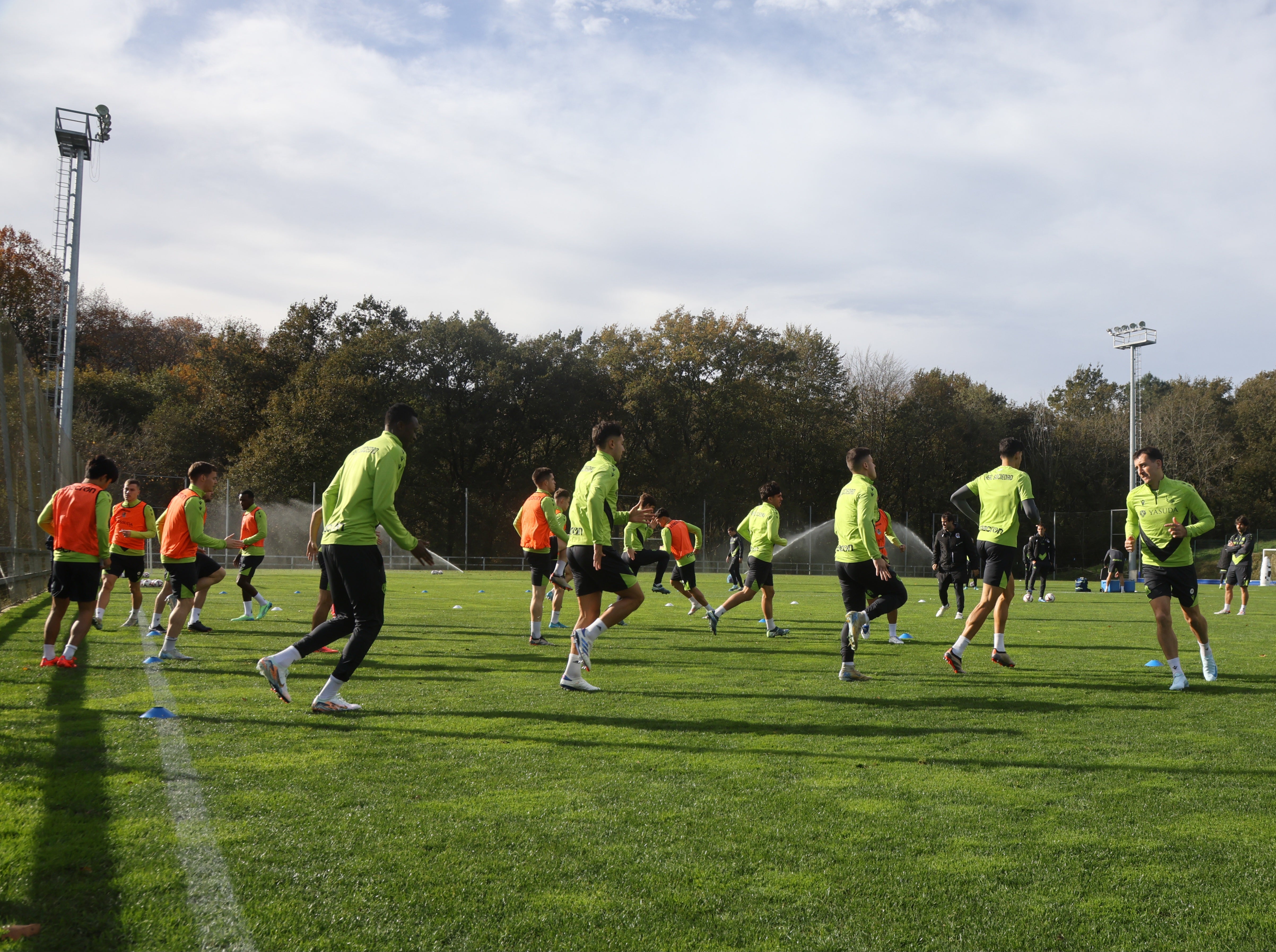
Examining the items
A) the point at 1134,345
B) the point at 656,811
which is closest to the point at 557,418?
the point at 1134,345

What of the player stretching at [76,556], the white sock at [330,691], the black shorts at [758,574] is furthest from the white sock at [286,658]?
the black shorts at [758,574]

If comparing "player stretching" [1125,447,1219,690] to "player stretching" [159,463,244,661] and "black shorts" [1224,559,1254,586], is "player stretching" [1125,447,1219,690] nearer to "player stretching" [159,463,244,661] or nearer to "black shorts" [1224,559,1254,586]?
"player stretching" [159,463,244,661]

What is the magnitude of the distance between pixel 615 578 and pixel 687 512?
41018 millimetres

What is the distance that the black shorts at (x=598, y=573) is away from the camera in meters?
7.77

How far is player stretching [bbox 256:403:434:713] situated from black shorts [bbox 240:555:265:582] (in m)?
7.52

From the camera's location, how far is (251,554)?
522 inches

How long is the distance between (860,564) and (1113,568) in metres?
25.6

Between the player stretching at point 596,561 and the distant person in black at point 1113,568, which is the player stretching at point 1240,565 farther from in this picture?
the player stretching at point 596,561

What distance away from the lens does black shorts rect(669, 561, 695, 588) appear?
16.3 metres

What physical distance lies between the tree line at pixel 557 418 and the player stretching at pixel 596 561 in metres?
39.4

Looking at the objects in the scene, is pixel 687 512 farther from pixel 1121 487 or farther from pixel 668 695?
pixel 668 695

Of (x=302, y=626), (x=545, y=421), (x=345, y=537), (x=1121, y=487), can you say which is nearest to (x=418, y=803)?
(x=345, y=537)

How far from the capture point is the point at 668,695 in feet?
24.5

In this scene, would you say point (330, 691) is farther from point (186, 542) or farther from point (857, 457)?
point (857, 457)
